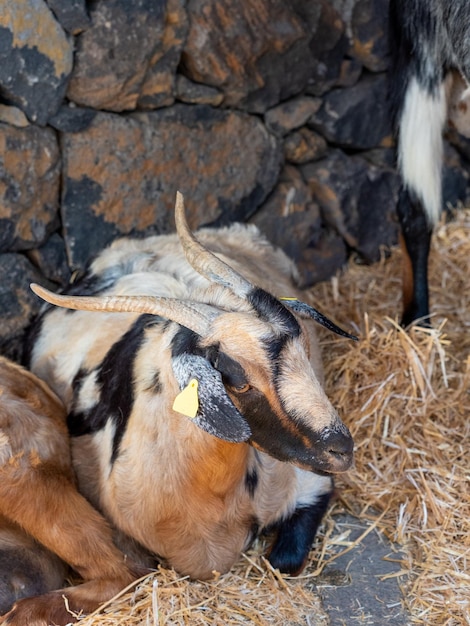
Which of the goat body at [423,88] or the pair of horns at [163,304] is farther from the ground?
the goat body at [423,88]

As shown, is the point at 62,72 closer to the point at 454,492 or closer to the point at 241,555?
the point at 241,555

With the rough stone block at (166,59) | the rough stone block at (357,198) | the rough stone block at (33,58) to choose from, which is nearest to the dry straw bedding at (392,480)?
the rough stone block at (357,198)

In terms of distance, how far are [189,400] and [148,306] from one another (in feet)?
1.21

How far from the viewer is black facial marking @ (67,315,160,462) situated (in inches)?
130

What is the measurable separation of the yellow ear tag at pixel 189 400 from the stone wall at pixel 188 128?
1658 millimetres

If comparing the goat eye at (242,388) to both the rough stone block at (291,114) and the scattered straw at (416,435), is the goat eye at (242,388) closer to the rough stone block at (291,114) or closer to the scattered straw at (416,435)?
the scattered straw at (416,435)

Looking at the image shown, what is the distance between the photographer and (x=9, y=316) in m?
4.11

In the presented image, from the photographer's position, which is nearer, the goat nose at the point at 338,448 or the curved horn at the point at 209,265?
the goat nose at the point at 338,448

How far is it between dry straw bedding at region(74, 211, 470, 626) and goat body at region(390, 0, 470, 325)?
0.69 meters

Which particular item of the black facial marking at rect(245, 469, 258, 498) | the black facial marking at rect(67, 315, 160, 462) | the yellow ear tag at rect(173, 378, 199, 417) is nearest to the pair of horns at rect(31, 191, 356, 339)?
the yellow ear tag at rect(173, 378, 199, 417)

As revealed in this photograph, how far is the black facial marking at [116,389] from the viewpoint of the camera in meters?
3.31

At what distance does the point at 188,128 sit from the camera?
457 cm

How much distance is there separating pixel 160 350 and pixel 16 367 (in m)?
0.69

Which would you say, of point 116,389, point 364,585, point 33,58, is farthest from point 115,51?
point 364,585
